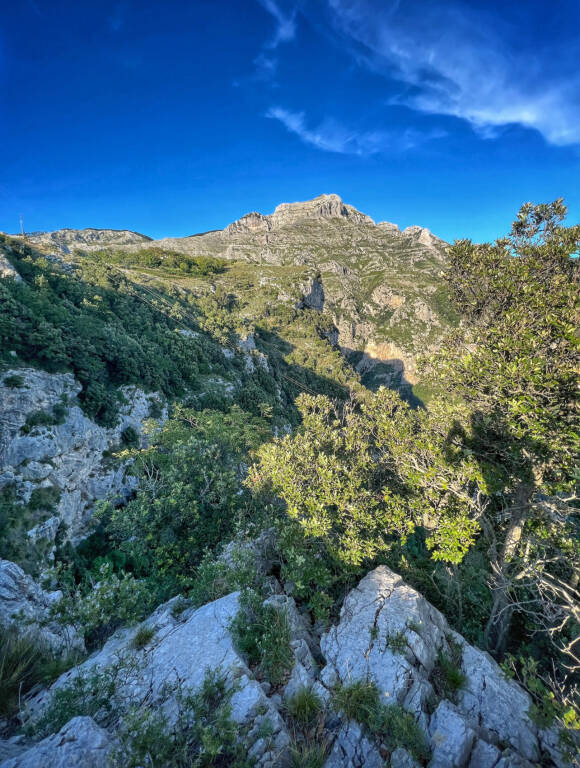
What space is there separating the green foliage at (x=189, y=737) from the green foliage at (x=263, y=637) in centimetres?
90

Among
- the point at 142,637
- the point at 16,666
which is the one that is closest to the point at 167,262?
the point at 142,637

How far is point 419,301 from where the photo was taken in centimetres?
13450

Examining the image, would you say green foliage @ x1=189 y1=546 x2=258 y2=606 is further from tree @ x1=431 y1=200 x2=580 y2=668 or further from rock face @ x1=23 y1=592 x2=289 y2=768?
tree @ x1=431 y1=200 x2=580 y2=668

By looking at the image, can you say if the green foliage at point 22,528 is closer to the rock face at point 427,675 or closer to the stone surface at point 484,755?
the rock face at point 427,675

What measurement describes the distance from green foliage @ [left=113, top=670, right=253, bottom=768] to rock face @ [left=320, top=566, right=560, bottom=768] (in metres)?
1.93

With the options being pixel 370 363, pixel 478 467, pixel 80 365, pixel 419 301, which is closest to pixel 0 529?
pixel 80 365

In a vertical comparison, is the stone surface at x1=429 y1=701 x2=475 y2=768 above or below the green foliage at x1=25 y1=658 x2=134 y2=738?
below

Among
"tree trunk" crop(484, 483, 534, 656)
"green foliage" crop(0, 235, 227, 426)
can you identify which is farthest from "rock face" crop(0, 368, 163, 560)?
"tree trunk" crop(484, 483, 534, 656)

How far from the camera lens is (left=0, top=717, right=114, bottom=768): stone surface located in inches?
137

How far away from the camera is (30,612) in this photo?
7.73m

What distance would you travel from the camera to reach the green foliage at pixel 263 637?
17.9 ft

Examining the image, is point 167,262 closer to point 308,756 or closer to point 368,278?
point 308,756

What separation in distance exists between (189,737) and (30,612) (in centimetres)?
668

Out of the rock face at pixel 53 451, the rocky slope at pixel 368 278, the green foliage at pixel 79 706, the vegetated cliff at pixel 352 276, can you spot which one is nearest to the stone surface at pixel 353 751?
the green foliage at pixel 79 706
